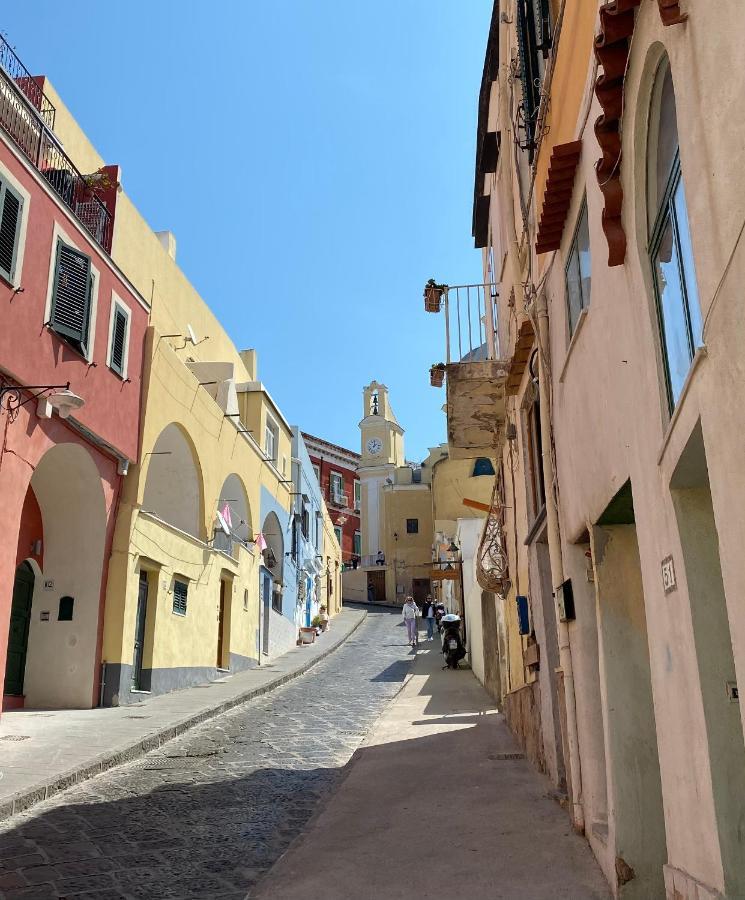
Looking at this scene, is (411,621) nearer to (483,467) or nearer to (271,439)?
(483,467)

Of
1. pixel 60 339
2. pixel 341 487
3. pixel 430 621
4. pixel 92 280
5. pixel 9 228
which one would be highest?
pixel 341 487

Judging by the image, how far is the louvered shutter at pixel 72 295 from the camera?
42.0ft

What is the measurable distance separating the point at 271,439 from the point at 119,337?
13.2 meters

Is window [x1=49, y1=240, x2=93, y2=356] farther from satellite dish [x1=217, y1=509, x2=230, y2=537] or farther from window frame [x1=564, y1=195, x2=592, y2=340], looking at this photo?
window frame [x1=564, y1=195, x2=592, y2=340]

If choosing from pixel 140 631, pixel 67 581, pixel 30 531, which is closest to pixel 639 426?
pixel 67 581

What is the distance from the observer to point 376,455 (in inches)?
2442

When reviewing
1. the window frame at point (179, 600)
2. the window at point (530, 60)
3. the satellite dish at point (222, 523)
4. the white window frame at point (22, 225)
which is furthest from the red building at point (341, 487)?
the window at point (530, 60)

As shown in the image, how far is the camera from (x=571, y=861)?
5.43 metres

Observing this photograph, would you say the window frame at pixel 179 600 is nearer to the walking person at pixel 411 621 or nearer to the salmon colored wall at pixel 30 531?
the salmon colored wall at pixel 30 531

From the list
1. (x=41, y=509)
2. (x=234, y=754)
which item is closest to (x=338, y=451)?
(x=41, y=509)

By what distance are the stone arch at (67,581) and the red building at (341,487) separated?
44646mm

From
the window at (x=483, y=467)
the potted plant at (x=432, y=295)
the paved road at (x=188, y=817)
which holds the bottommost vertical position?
the paved road at (x=188, y=817)

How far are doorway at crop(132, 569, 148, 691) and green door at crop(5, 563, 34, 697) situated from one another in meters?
1.89

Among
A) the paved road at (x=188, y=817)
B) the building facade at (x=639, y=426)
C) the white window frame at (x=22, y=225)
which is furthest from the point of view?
the white window frame at (x=22, y=225)
